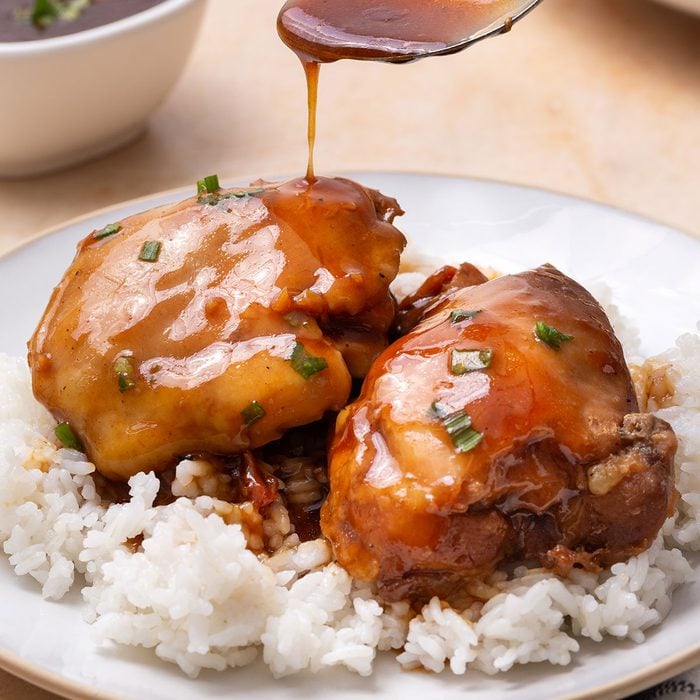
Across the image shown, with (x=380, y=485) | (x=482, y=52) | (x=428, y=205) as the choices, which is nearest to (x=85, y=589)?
(x=380, y=485)

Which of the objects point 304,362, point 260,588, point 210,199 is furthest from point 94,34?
point 260,588

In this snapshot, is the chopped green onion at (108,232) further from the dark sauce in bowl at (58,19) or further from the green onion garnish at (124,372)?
the dark sauce in bowl at (58,19)

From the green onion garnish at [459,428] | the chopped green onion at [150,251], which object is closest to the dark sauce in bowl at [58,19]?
the chopped green onion at [150,251]

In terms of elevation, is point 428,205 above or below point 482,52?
above


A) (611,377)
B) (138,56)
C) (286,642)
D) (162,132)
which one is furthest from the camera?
(162,132)

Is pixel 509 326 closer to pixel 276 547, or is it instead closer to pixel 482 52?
pixel 276 547

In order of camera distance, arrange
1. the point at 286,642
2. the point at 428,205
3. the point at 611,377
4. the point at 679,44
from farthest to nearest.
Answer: the point at 679,44
the point at 428,205
the point at 611,377
the point at 286,642

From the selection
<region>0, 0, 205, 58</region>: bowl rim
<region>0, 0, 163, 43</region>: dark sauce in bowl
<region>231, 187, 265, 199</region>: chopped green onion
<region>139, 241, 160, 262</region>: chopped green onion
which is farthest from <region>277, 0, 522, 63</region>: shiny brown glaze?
<region>0, 0, 163, 43</region>: dark sauce in bowl
